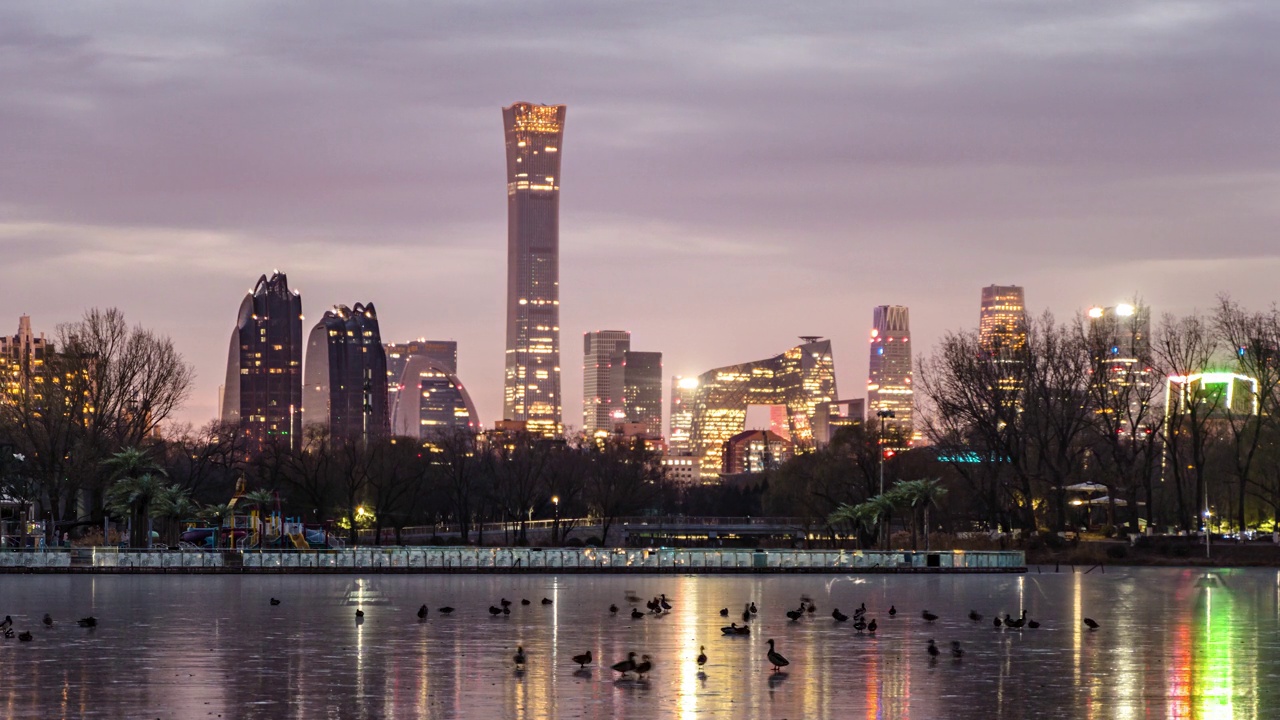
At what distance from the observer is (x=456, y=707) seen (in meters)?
23.8

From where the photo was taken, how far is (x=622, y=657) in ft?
103

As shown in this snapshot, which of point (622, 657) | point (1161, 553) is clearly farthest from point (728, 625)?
point (1161, 553)

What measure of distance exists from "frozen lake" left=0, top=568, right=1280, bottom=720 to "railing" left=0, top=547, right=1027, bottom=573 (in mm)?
23032

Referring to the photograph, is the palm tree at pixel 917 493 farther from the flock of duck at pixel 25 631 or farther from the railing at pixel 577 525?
the flock of duck at pixel 25 631

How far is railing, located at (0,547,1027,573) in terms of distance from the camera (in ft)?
264

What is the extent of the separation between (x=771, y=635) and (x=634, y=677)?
10159 millimetres

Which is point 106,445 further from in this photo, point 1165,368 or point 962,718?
point 962,718

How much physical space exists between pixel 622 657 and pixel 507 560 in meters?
52.6

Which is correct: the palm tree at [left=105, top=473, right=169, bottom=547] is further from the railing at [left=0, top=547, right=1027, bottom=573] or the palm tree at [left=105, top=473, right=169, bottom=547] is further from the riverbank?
the riverbank

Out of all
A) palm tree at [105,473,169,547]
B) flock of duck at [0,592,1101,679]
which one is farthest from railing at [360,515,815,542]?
flock of duck at [0,592,1101,679]

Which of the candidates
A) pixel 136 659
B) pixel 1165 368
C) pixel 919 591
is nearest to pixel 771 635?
pixel 136 659

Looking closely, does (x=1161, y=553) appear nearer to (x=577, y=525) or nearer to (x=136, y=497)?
(x=136, y=497)

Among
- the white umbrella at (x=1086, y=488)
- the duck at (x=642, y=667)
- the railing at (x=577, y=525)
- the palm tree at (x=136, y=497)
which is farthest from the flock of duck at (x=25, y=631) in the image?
the railing at (x=577, y=525)

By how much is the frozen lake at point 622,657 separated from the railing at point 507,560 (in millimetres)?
23032
